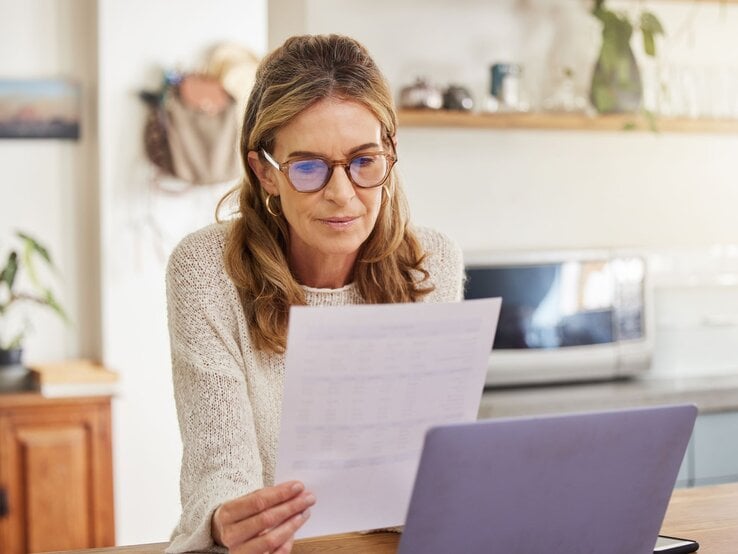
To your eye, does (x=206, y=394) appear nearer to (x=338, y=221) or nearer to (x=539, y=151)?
(x=338, y=221)

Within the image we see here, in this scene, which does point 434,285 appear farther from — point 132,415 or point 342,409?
point 132,415

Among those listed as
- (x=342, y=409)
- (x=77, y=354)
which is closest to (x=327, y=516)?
(x=342, y=409)

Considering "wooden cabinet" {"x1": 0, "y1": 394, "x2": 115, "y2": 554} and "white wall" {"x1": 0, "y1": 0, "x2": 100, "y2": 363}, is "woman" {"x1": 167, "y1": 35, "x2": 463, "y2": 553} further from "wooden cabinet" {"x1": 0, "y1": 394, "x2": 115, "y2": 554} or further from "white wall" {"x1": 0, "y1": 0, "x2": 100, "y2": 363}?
"white wall" {"x1": 0, "y1": 0, "x2": 100, "y2": 363}

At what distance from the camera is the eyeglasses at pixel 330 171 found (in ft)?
4.74

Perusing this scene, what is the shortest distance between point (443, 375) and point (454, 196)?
2286 mm

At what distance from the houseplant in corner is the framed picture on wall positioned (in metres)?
0.39

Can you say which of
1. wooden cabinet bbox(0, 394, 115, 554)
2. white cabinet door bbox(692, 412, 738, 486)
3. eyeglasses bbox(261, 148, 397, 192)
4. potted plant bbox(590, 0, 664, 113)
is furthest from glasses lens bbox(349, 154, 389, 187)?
wooden cabinet bbox(0, 394, 115, 554)

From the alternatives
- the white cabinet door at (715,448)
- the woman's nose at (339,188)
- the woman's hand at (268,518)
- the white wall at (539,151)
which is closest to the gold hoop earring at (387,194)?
the woman's nose at (339,188)

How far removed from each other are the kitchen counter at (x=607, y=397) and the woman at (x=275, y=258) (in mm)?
1352

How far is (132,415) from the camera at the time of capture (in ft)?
12.9

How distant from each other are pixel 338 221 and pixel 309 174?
3.1 inches

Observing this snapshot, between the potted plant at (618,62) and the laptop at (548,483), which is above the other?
the potted plant at (618,62)

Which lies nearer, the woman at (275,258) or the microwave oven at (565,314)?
the woman at (275,258)

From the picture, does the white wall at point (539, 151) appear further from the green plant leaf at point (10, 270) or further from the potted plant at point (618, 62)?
the green plant leaf at point (10, 270)
